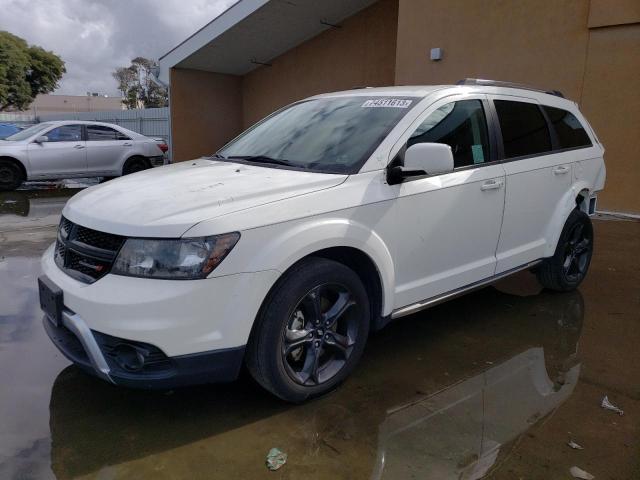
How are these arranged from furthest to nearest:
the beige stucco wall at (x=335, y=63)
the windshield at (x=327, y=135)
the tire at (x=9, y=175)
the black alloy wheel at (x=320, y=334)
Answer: the beige stucco wall at (x=335, y=63) → the tire at (x=9, y=175) → the windshield at (x=327, y=135) → the black alloy wheel at (x=320, y=334)

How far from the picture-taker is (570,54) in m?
8.70

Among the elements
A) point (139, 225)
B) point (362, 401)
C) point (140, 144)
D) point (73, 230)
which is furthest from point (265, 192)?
point (140, 144)

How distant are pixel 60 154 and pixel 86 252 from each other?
1016cm

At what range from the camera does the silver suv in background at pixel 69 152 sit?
1151 centimetres

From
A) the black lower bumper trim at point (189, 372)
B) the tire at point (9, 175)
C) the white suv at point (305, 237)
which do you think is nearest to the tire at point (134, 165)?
the tire at point (9, 175)

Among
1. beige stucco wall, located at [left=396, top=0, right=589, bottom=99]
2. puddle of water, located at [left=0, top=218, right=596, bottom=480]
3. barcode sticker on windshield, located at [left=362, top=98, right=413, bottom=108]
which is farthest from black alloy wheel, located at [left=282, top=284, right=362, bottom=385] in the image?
beige stucco wall, located at [left=396, top=0, right=589, bottom=99]

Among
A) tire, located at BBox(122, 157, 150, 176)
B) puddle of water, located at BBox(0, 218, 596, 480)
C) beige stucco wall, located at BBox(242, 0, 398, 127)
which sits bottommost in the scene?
puddle of water, located at BBox(0, 218, 596, 480)

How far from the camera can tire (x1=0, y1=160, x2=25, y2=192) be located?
11.4 m

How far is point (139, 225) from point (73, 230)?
0.64 meters

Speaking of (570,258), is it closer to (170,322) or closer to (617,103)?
(170,322)

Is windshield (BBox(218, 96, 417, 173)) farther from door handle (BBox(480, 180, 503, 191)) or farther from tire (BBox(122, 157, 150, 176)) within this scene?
tire (BBox(122, 157, 150, 176))

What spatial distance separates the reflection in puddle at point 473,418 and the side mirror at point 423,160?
132cm

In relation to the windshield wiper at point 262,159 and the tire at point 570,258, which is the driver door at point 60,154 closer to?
the windshield wiper at point 262,159

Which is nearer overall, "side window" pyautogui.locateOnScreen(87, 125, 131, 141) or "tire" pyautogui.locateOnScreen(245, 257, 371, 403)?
"tire" pyautogui.locateOnScreen(245, 257, 371, 403)
